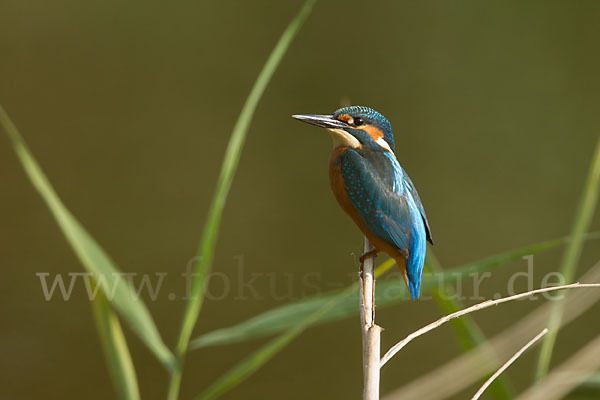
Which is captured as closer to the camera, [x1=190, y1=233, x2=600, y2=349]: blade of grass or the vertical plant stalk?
the vertical plant stalk

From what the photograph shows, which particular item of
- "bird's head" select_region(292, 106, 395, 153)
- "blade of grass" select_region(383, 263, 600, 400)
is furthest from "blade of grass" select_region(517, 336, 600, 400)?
"bird's head" select_region(292, 106, 395, 153)

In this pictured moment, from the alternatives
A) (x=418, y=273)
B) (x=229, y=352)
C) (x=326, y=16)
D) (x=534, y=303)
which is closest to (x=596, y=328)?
(x=534, y=303)

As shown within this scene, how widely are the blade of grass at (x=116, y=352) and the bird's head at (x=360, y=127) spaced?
0.36 metres

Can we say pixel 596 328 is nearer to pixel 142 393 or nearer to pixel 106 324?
pixel 142 393

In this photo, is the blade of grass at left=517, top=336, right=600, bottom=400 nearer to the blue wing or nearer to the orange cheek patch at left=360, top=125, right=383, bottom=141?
A: the blue wing

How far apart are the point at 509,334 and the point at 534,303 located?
1395 mm

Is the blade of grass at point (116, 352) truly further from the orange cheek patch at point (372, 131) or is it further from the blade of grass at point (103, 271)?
the orange cheek patch at point (372, 131)

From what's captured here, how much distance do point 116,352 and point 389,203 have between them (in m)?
0.37

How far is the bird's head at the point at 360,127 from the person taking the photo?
94cm

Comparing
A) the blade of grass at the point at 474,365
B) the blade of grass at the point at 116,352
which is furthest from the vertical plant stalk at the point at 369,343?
the blade of grass at the point at 116,352

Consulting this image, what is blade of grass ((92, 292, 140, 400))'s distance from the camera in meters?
0.82

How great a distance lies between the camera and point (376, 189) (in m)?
0.89

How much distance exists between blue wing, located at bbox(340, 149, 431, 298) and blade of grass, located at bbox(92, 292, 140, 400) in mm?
331

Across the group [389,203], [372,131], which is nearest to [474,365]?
[389,203]
